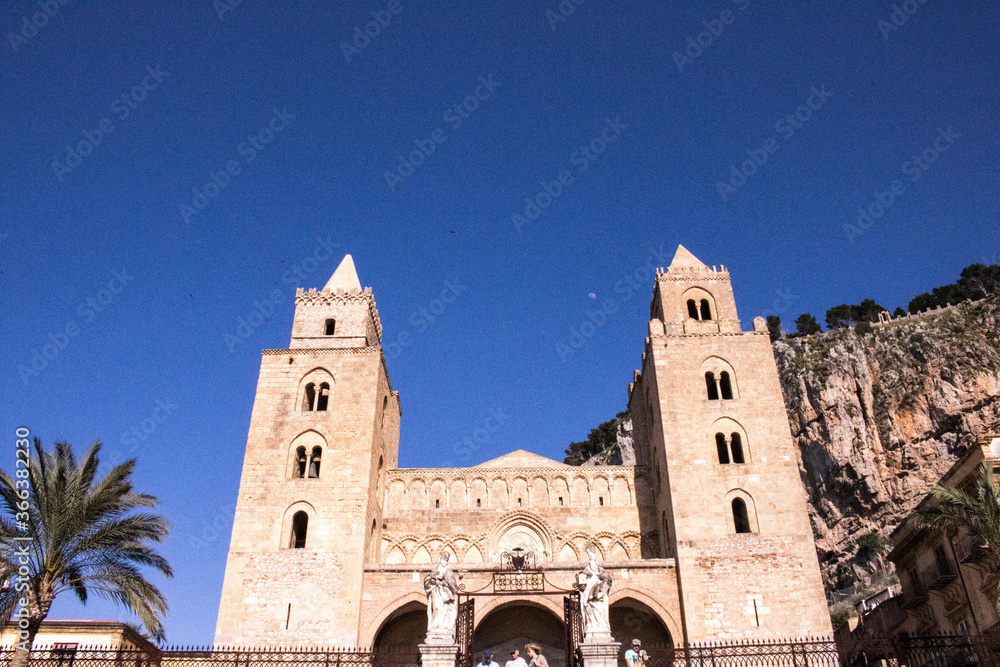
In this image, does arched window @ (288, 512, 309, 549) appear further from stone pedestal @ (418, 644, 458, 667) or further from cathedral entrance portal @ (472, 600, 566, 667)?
stone pedestal @ (418, 644, 458, 667)

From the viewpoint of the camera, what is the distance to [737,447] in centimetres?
2834

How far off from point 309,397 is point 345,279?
6281 millimetres

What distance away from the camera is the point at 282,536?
A: 26.7 metres

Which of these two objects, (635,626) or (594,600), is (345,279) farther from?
(594,600)

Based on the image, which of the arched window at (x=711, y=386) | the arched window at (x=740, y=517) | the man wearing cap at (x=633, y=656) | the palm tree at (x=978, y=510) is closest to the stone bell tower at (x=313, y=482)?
the man wearing cap at (x=633, y=656)

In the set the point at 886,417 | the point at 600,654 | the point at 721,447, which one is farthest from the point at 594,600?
the point at 886,417

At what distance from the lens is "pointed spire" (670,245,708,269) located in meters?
33.8

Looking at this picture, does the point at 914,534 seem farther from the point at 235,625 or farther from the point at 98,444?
the point at 98,444

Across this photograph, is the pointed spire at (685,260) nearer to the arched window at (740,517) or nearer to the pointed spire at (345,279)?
the arched window at (740,517)

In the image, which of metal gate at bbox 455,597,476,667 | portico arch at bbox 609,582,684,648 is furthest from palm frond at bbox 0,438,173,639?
portico arch at bbox 609,582,684,648

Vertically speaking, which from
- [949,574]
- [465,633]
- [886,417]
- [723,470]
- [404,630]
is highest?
[886,417]

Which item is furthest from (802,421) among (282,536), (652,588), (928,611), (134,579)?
(134,579)

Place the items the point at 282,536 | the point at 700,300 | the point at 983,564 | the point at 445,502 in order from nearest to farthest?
the point at 983,564, the point at 282,536, the point at 445,502, the point at 700,300

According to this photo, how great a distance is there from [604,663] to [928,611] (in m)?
15.4
